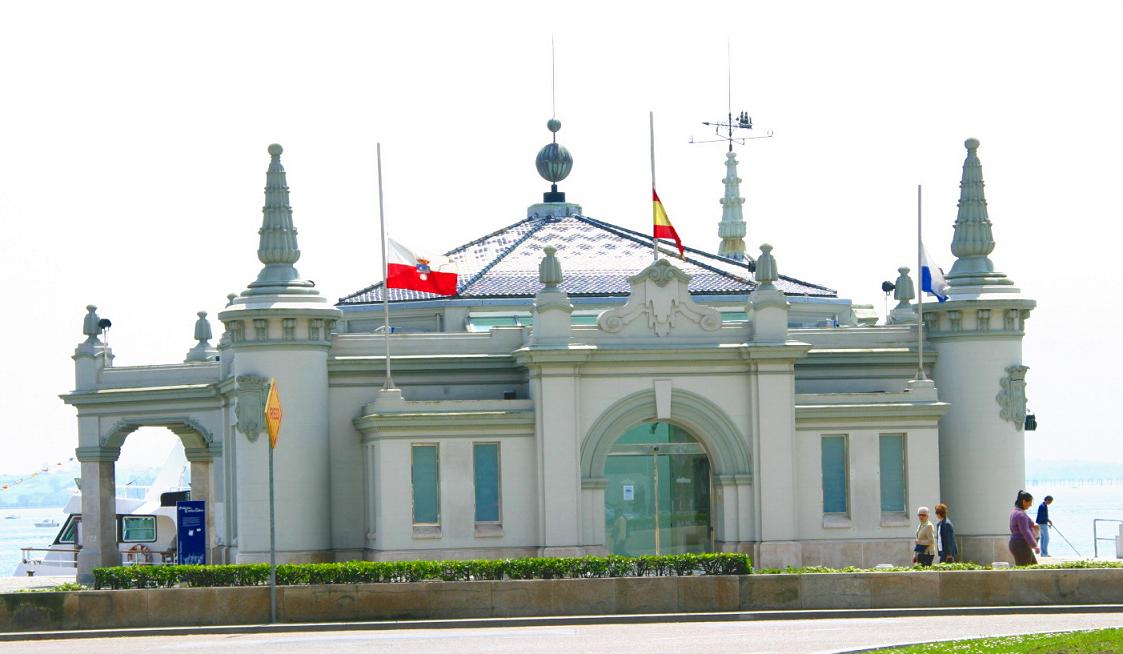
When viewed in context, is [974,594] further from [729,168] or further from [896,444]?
[729,168]

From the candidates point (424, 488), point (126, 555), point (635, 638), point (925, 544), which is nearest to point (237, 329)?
point (424, 488)

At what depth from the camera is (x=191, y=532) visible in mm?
52719

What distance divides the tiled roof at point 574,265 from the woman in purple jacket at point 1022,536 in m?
13.4

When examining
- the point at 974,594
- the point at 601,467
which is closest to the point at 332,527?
the point at 601,467

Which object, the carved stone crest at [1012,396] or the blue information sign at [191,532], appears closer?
the carved stone crest at [1012,396]

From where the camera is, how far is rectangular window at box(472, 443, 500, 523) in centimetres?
4716

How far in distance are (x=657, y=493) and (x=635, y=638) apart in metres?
15.5

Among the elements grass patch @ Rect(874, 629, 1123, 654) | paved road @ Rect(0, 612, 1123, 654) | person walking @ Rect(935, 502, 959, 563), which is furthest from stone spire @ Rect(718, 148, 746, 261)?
grass patch @ Rect(874, 629, 1123, 654)

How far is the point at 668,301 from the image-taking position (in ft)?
157

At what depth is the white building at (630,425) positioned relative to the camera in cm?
4694

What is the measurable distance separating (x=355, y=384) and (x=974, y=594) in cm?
1724

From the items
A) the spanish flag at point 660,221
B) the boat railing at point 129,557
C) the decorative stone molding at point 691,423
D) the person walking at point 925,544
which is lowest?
the boat railing at point 129,557

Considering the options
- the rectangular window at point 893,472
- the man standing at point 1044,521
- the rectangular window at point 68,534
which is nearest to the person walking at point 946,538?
the rectangular window at point 893,472

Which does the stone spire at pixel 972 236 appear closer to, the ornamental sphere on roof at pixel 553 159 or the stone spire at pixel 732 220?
the ornamental sphere on roof at pixel 553 159
